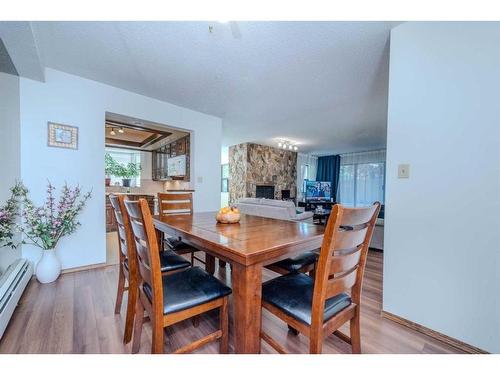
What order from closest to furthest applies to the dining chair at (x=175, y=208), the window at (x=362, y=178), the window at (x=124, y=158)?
the dining chair at (x=175, y=208), the window at (x=124, y=158), the window at (x=362, y=178)

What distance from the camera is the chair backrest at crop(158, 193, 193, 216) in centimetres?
225

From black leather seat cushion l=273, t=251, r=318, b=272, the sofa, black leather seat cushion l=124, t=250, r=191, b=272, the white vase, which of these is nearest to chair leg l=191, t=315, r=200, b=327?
black leather seat cushion l=124, t=250, r=191, b=272

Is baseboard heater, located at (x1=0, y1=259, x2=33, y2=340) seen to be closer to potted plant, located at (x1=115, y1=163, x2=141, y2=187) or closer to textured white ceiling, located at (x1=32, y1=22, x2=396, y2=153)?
textured white ceiling, located at (x1=32, y1=22, x2=396, y2=153)

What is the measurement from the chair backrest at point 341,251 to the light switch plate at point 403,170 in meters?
0.74

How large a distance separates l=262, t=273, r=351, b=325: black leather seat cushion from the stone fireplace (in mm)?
5013

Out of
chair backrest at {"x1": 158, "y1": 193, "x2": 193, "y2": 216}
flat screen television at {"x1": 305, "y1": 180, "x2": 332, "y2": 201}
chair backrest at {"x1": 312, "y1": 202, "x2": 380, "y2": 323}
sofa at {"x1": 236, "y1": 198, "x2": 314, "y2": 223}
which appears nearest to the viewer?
chair backrest at {"x1": 312, "y1": 202, "x2": 380, "y2": 323}

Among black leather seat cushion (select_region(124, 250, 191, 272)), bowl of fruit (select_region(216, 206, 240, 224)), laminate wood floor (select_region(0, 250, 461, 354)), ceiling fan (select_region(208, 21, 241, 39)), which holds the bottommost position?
laminate wood floor (select_region(0, 250, 461, 354))

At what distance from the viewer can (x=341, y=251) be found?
40.2 inches

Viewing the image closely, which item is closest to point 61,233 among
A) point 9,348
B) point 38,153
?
point 38,153

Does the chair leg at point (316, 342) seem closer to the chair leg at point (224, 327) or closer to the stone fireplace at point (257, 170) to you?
the chair leg at point (224, 327)

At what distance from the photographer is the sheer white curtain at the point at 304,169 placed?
26.4 feet

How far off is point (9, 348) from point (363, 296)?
8.56 ft

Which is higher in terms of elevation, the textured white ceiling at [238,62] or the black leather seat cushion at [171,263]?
the textured white ceiling at [238,62]

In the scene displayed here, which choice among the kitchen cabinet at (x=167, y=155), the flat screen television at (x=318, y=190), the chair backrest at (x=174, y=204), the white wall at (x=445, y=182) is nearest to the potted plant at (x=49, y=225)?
the chair backrest at (x=174, y=204)
